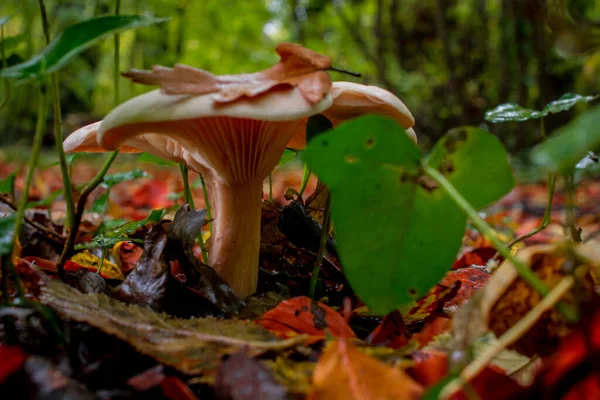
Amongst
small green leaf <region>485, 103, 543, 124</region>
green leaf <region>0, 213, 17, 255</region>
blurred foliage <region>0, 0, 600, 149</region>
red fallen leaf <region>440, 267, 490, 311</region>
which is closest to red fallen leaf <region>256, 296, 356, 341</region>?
red fallen leaf <region>440, 267, 490, 311</region>

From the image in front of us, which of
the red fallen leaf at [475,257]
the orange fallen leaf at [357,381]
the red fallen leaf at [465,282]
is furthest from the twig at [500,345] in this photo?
the red fallen leaf at [475,257]

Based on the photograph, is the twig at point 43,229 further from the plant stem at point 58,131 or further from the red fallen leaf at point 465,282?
the red fallen leaf at point 465,282

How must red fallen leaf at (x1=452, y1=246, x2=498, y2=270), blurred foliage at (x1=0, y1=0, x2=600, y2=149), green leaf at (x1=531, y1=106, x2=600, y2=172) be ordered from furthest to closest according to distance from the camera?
blurred foliage at (x1=0, y1=0, x2=600, y2=149), red fallen leaf at (x1=452, y1=246, x2=498, y2=270), green leaf at (x1=531, y1=106, x2=600, y2=172)

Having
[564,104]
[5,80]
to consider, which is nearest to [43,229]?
[5,80]

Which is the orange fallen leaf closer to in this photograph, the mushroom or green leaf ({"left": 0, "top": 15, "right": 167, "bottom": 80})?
the mushroom

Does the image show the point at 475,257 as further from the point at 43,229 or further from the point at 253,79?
the point at 43,229
